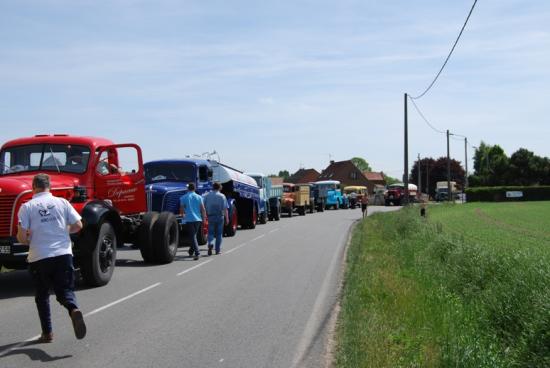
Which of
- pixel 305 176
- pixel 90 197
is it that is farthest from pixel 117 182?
pixel 305 176

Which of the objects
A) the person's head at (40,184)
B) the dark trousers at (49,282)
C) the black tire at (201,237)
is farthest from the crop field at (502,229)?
the person's head at (40,184)

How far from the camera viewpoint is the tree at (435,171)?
5094 inches

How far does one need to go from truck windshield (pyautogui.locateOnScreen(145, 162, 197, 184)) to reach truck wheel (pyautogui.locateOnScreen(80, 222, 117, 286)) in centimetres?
783

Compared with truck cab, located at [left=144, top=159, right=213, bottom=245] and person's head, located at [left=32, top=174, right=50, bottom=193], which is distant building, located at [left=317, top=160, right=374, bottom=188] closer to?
truck cab, located at [left=144, top=159, right=213, bottom=245]

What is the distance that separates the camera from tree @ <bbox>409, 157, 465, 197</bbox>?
129 m

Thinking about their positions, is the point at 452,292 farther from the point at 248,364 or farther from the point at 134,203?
the point at 134,203

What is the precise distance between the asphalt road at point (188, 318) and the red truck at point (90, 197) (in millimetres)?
528

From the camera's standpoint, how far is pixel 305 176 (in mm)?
148125

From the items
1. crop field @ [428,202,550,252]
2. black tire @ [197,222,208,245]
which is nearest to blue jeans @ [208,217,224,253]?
black tire @ [197,222,208,245]

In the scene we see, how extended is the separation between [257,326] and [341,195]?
5859 cm

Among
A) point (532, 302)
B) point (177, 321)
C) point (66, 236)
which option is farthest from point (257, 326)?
point (532, 302)

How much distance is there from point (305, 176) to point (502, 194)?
5907 cm

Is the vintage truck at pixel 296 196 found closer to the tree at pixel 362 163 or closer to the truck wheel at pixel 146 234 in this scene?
the truck wheel at pixel 146 234

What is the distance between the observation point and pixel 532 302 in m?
7.26
